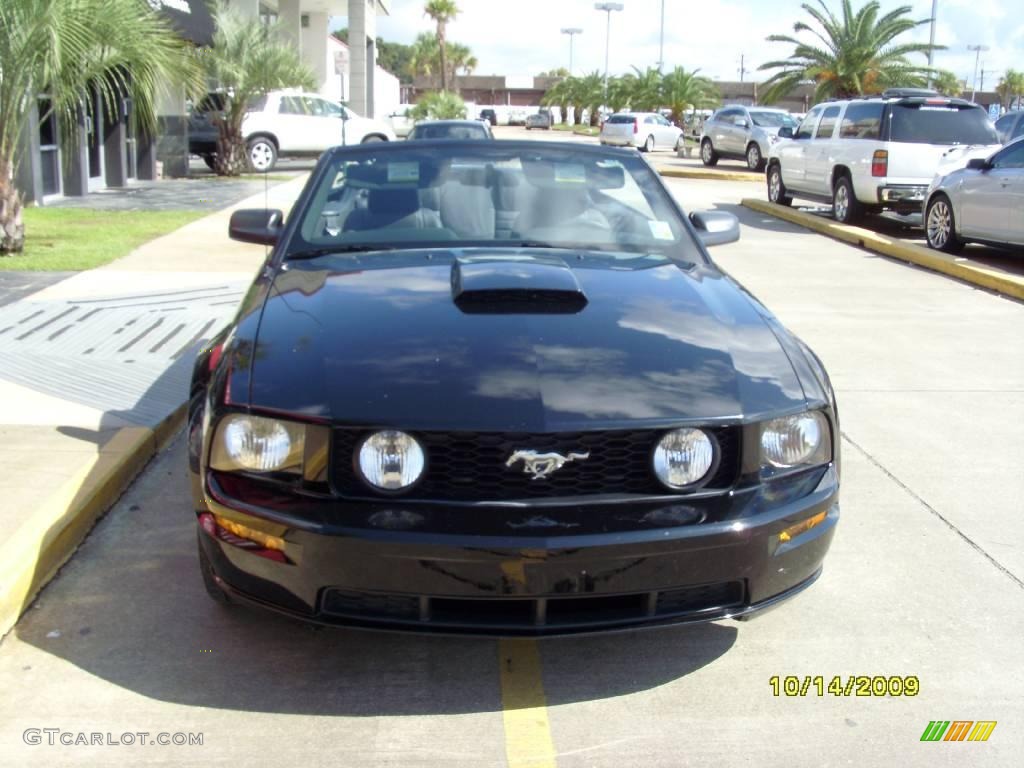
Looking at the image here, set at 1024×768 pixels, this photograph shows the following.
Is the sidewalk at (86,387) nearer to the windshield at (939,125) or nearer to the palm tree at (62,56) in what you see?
the palm tree at (62,56)

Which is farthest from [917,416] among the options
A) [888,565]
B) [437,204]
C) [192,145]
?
[192,145]

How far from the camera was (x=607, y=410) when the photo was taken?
315cm

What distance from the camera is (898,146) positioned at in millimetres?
15148

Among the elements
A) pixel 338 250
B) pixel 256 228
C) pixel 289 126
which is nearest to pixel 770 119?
pixel 289 126

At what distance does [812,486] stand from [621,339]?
0.74 m

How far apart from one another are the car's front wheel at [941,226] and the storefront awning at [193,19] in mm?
11850

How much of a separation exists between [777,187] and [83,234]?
1165 centimetres

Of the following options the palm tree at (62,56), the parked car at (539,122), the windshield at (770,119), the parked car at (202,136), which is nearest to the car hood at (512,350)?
the palm tree at (62,56)

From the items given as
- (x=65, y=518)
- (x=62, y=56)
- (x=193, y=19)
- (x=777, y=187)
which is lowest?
(x=65, y=518)

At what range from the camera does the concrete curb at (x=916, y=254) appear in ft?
36.1

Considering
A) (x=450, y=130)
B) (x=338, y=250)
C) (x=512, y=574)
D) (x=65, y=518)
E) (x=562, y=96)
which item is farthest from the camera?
(x=562, y=96)

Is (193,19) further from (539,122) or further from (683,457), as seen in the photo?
(539,122)

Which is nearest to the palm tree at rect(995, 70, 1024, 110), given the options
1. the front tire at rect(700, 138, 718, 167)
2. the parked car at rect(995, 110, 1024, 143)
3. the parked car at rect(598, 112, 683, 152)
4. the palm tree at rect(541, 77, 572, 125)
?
the palm tree at rect(541, 77, 572, 125)

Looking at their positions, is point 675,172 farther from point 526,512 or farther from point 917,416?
point 526,512
